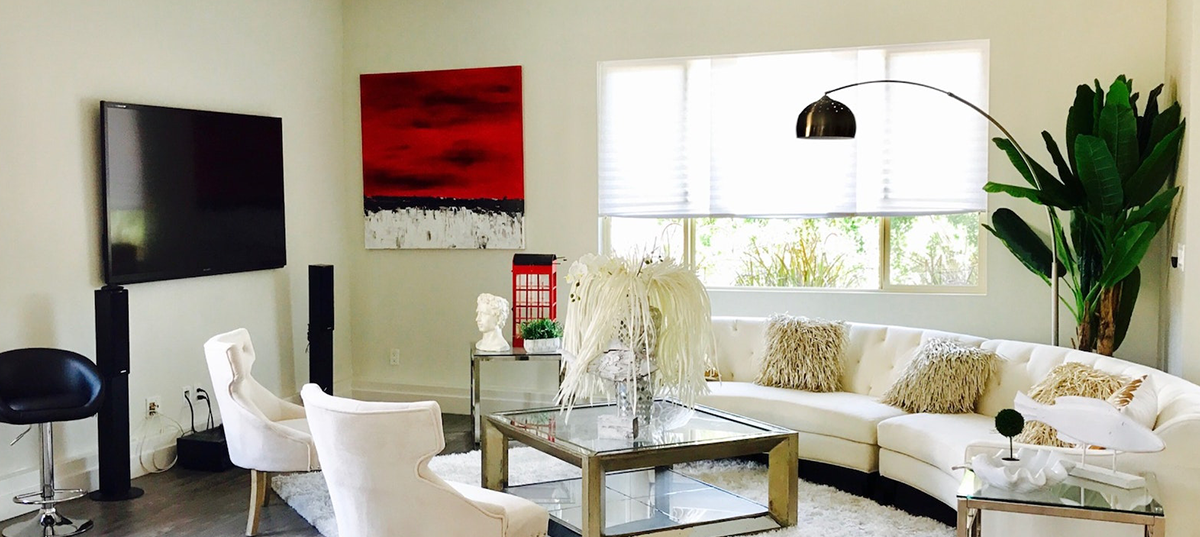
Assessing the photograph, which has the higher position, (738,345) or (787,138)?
(787,138)

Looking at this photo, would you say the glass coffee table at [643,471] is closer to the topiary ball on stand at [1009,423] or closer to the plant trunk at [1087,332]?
the topiary ball on stand at [1009,423]

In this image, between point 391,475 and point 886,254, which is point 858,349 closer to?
point 886,254

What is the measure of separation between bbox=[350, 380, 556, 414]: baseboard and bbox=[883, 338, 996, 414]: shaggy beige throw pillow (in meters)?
2.43

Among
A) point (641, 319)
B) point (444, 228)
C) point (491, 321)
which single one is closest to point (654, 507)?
point (641, 319)

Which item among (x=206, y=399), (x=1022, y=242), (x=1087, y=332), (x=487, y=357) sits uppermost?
(x=1022, y=242)

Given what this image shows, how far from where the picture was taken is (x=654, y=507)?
3.96 m

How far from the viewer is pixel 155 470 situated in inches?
210

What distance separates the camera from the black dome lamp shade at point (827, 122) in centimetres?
468

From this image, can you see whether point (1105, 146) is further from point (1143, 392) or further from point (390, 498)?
point (390, 498)

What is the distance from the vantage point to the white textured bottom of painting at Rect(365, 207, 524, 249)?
6613 millimetres

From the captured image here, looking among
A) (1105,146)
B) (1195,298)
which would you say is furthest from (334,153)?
(1195,298)

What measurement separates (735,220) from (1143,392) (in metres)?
3.06

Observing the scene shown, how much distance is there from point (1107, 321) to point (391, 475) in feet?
11.6

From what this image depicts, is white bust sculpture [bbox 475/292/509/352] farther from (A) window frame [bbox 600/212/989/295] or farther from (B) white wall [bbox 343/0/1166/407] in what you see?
(A) window frame [bbox 600/212/989/295]
